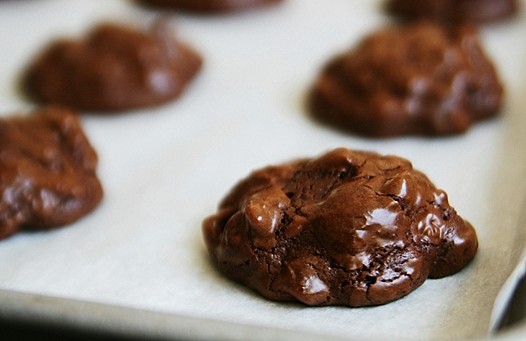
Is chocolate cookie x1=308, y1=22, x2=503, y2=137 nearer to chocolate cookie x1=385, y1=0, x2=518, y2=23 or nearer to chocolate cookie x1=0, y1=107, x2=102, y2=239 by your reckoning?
chocolate cookie x1=385, y1=0, x2=518, y2=23

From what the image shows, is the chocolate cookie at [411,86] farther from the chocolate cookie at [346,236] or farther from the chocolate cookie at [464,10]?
the chocolate cookie at [346,236]

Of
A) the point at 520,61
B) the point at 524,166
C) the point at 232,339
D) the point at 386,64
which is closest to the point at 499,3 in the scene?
the point at 520,61

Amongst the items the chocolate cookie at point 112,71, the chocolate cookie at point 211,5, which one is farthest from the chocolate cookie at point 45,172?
the chocolate cookie at point 211,5

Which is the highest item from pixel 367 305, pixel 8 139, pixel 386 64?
pixel 386 64

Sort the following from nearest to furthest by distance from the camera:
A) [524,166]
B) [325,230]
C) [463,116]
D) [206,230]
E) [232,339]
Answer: [232,339] → [325,230] → [206,230] → [524,166] → [463,116]

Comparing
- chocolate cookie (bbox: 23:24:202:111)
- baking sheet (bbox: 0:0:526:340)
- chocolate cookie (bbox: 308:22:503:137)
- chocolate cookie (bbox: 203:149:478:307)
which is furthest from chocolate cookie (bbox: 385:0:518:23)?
chocolate cookie (bbox: 203:149:478:307)

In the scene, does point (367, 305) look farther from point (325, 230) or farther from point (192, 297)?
point (192, 297)

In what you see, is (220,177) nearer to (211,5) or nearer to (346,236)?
(346,236)

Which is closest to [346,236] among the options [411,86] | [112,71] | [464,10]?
[411,86]
